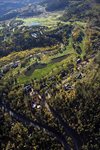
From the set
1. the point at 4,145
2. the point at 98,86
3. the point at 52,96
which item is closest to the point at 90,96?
the point at 98,86

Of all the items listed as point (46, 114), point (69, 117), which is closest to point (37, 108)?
point (46, 114)

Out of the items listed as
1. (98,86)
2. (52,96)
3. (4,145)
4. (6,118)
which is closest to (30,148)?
(4,145)

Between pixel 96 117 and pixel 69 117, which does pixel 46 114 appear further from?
pixel 96 117

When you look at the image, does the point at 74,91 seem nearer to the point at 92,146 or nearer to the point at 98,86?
the point at 98,86

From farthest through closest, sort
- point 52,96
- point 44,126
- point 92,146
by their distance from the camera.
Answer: point 52,96 → point 44,126 → point 92,146

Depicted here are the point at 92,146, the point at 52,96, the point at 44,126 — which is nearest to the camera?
the point at 92,146

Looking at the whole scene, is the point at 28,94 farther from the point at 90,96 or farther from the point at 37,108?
the point at 90,96

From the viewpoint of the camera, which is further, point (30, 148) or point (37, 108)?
point (37, 108)

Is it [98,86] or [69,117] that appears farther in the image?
[98,86]
